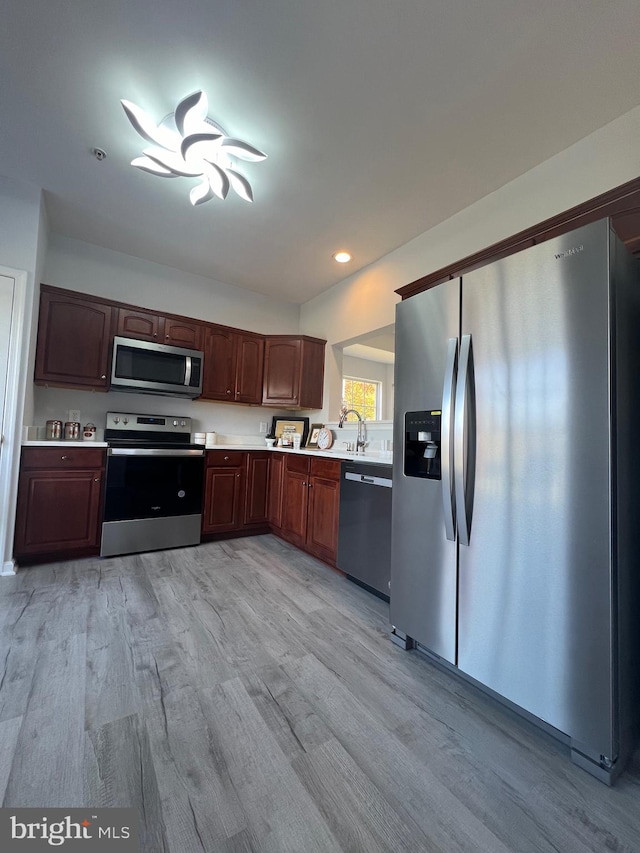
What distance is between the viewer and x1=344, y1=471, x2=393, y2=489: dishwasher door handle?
7.12 ft

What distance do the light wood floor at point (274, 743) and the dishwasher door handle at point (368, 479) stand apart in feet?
2.61

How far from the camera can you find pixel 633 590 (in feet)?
3.81

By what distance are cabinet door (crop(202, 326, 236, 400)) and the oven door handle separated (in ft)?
2.21

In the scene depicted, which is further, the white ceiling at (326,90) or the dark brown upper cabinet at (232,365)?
the dark brown upper cabinet at (232,365)

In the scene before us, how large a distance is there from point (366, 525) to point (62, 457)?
2.39m

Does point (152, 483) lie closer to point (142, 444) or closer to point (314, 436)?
point (142, 444)

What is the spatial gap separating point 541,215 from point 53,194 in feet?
11.1

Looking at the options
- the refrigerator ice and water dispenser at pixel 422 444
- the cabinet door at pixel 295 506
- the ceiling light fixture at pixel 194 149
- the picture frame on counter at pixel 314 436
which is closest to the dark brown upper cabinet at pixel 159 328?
the ceiling light fixture at pixel 194 149

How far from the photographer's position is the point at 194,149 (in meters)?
1.84

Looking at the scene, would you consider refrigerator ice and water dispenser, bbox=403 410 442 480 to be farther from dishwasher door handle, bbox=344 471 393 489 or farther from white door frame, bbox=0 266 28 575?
white door frame, bbox=0 266 28 575

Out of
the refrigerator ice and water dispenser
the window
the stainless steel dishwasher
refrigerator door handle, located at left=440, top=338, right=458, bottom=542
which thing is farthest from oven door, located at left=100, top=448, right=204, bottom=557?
the window

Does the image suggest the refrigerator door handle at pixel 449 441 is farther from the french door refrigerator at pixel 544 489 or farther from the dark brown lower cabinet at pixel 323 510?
the dark brown lower cabinet at pixel 323 510

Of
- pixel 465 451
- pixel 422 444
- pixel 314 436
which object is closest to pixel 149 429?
pixel 314 436

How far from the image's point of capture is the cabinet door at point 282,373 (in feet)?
12.7
